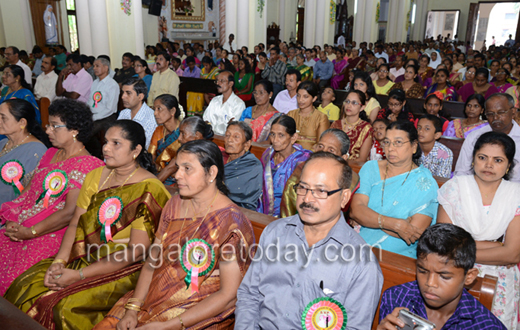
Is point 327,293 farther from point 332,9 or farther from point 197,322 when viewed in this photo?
point 332,9

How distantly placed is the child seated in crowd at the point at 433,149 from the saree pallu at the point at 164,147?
213 centimetres

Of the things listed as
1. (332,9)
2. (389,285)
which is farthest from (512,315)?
(332,9)

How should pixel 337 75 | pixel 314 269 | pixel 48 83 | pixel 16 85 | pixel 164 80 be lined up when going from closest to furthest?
pixel 314 269 → pixel 16 85 → pixel 48 83 → pixel 164 80 → pixel 337 75

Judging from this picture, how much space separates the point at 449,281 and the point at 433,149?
216 centimetres

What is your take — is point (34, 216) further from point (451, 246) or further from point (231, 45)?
point (231, 45)

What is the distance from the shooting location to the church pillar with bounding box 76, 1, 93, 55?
331 inches

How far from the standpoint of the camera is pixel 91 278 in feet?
6.98

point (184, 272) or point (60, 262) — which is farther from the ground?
point (184, 272)

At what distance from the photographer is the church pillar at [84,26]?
331 inches

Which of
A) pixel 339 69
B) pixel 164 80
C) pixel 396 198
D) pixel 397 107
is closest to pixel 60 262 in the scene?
pixel 396 198

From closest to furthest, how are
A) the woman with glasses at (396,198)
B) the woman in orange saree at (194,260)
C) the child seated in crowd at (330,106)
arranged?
1. the woman in orange saree at (194,260)
2. the woman with glasses at (396,198)
3. the child seated in crowd at (330,106)

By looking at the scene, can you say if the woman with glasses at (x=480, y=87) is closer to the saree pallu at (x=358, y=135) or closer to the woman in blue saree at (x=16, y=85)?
the saree pallu at (x=358, y=135)

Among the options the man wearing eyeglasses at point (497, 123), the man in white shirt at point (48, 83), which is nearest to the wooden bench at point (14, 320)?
the man wearing eyeglasses at point (497, 123)

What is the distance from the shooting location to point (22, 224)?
2.55 meters
